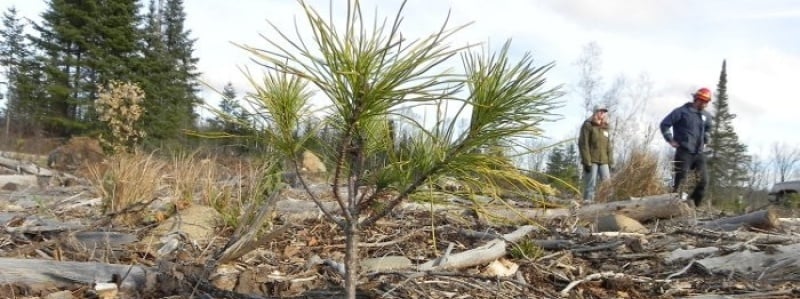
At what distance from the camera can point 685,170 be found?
27.0 ft

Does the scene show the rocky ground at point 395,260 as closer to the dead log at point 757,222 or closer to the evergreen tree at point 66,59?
the dead log at point 757,222

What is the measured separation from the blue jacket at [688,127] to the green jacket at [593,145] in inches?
43.6

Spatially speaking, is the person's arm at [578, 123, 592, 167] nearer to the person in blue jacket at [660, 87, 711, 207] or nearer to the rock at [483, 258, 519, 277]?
the person in blue jacket at [660, 87, 711, 207]

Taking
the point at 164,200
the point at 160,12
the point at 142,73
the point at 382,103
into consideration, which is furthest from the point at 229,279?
the point at 160,12

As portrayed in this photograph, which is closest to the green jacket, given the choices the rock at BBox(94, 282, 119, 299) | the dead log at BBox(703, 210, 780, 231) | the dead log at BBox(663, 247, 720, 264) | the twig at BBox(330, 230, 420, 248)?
the dead log at BBox(703, 210, 780, 231)

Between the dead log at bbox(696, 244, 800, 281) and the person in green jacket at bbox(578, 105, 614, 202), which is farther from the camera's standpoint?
the person in green jacket at bbox(578, 105, 614, 202)

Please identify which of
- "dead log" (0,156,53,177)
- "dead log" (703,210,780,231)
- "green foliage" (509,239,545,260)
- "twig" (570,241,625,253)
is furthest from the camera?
"dead log" (0,156,53,177)

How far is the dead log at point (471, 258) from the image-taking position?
3.52 meters

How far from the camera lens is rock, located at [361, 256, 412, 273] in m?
3.49

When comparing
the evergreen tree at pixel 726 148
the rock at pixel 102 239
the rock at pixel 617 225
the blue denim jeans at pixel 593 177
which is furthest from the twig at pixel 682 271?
the evergreen tree at pixel 726 148

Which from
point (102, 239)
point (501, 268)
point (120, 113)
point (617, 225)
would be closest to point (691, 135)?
point (617, 225)

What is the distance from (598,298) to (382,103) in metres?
2.26

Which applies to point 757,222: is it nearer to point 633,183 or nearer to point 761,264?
point 761,264

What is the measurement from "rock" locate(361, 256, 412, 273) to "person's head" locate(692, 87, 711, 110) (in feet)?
21.0
